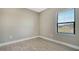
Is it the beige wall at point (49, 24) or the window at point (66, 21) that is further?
the beige wall at point (49, 24)

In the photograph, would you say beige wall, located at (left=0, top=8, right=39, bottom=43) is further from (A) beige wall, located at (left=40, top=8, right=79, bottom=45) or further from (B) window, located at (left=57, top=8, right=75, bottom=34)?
(B) window, located at (left=57, top=8, right=75, bottom=34)

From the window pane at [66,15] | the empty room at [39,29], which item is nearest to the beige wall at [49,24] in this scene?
the empty room at [39,29]

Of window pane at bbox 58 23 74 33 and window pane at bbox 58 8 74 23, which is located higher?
window pane at bbox 58 8 74 23

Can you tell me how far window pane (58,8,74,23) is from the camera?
197 centimetres

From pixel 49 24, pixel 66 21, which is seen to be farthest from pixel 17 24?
pixel 66 21

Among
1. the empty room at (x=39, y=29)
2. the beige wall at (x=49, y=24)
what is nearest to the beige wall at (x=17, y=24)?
the empty room at (x=39, y=29)

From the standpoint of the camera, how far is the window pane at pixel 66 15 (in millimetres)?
1974

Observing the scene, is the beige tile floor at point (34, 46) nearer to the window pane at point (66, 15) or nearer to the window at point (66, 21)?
the window at point (66, 21)

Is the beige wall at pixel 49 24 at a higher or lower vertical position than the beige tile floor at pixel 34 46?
higher

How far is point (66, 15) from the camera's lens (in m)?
2.01

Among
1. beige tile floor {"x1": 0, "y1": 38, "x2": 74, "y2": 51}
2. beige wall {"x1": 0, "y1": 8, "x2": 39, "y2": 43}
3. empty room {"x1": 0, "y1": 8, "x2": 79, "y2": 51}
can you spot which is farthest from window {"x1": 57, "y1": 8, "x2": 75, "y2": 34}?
beige wall {"x1": 0, "y1": 8, "x2": 39, "y2": 43}

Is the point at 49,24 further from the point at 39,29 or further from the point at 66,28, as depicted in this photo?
the point at 66,28
